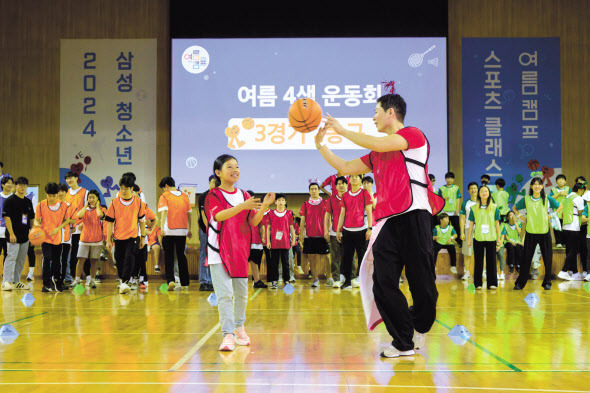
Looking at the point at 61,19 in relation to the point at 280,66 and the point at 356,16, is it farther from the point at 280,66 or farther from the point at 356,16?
the point at 356,16

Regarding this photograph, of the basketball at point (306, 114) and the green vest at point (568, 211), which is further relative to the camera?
the green vest at point (568, 211)

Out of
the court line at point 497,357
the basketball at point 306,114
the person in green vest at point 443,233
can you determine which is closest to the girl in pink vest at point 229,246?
the basketball at point 306,114

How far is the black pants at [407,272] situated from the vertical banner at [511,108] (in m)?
9.91

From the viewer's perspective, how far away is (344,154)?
1231 centimetres

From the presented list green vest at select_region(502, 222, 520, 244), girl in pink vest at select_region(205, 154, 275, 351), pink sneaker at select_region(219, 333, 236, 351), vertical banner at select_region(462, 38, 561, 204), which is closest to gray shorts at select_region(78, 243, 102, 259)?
girl in pink vest at select_region(205, 154, 275, 351)

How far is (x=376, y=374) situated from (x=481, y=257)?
5.83 meters

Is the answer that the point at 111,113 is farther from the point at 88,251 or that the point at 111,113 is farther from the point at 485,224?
the point at 485,224

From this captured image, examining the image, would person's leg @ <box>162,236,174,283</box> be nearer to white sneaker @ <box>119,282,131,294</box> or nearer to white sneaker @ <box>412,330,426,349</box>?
white sneaker @ <box>119,282,131,294</box>

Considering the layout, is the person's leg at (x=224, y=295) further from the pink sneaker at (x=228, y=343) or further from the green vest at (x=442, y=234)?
the green vest at (x=442, y=234)

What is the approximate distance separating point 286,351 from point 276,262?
547cm

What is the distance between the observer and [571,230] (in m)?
9.93

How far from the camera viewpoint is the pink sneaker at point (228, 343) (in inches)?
156

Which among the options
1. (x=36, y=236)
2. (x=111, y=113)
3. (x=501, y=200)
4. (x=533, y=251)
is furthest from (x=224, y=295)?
(x=111, y=113)

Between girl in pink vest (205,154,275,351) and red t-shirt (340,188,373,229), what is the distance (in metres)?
4.31
